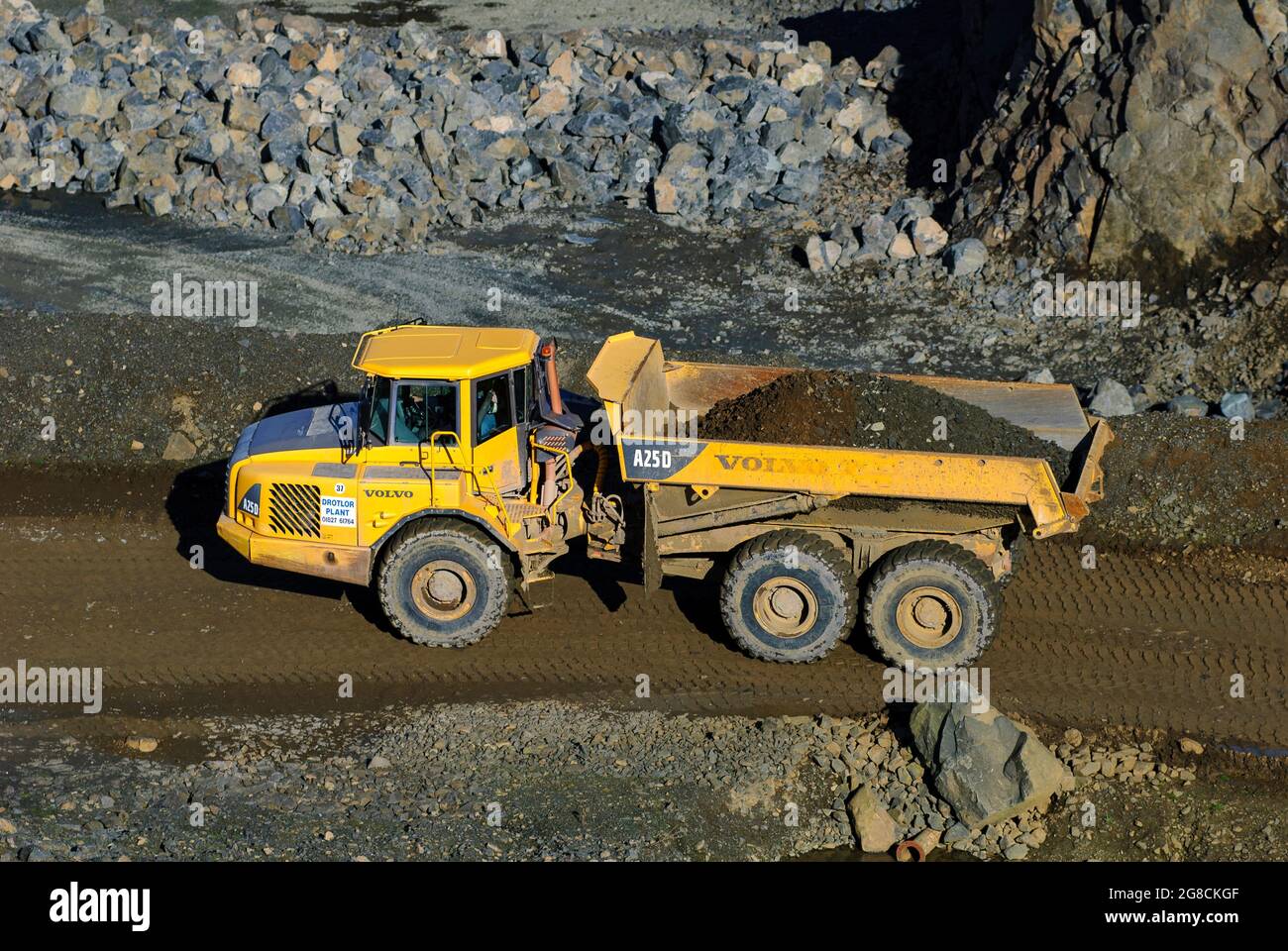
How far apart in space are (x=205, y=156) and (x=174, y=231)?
1.39 metres

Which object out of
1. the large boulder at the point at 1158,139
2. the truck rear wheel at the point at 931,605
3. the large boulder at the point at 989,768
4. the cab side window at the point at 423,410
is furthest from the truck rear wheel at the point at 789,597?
the large boulder at the point at 1158,139

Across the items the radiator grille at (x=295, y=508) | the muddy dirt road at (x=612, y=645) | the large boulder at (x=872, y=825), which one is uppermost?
the radiator grille at (x=295, y=508)

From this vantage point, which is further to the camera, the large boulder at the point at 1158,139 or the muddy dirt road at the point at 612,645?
the large boulder at the point at 1158,139

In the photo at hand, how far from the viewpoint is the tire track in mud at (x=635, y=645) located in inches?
443

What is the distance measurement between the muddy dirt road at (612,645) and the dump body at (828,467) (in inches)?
54.6

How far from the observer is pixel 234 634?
39.8ft

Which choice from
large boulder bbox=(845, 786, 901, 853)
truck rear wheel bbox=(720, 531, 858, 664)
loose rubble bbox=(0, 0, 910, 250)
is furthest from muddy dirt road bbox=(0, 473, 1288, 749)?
loose rubble bbox=(0, 0, 910, 250)

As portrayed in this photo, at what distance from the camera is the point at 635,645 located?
12.0 meters

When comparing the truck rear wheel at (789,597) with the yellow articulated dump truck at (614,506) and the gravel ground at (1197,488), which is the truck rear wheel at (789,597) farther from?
the gravel ground at (1197,488)

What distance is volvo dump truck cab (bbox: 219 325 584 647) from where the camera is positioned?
11164 millimetres

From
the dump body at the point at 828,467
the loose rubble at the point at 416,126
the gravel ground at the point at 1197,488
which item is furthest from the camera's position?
the loose rubble at the point at 416,126

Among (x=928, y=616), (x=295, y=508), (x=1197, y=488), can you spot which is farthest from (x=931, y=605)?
(x=295, y=508)

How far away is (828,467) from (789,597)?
1128 millimetres
